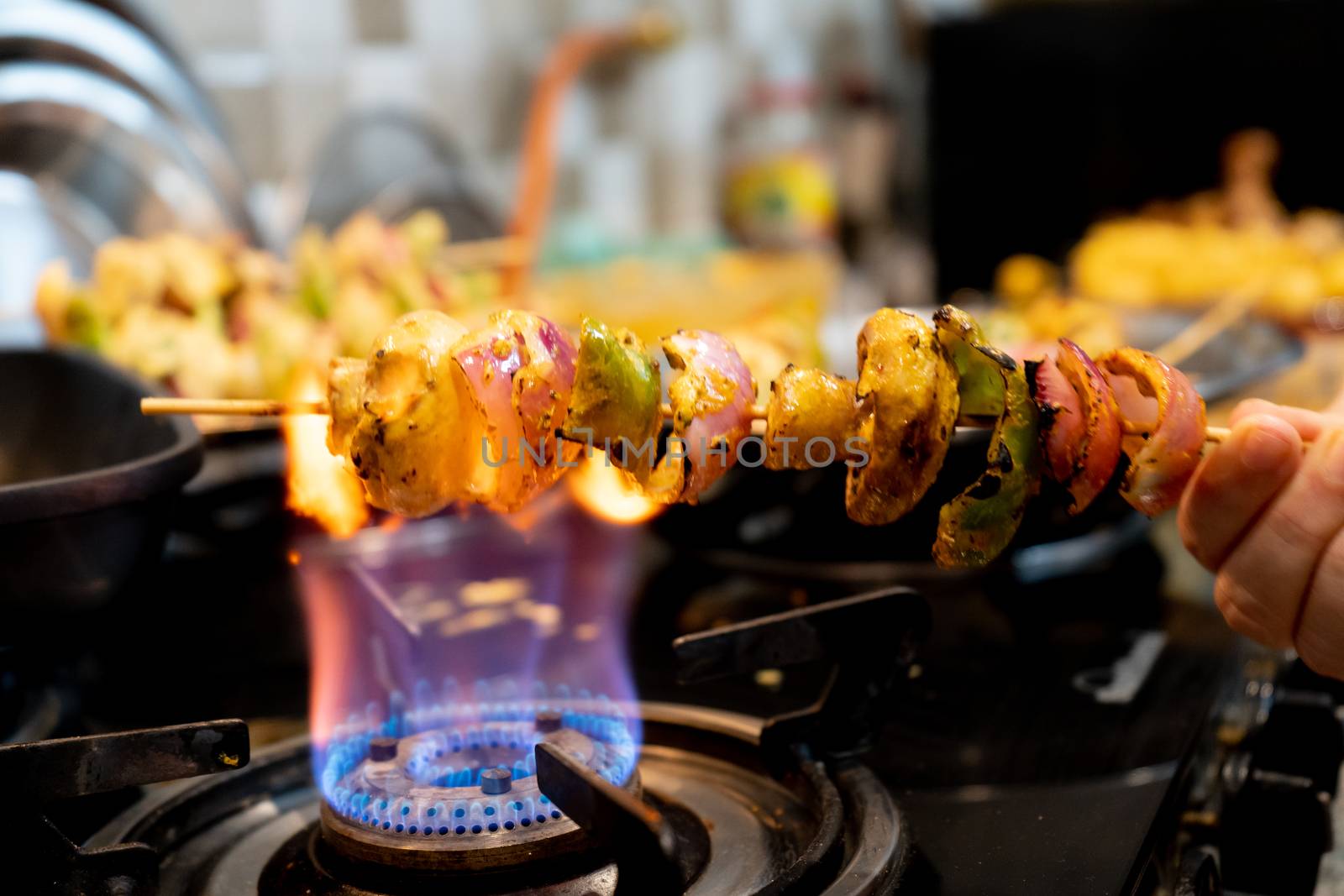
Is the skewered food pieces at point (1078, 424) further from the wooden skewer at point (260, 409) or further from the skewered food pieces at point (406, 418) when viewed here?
→ the skewered food pieces at point (406, 418)

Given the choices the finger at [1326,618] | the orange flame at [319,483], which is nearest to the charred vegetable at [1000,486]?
the finger at [1326,618]

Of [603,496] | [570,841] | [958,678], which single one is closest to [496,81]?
[603,496]

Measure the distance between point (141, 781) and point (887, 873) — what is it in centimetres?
55

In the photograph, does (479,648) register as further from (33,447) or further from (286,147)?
(286,147)

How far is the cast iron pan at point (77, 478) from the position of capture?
0.99 meters

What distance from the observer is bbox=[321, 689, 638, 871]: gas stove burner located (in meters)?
0.91

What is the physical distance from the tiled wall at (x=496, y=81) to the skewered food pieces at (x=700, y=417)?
2223mm

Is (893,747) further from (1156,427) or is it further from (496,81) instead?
(496,81)

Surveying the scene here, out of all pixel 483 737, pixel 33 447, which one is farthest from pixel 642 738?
pixel 33 447

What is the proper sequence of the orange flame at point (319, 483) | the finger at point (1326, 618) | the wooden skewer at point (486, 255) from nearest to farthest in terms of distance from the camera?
1. the finger at point (1326, 618)
2. the orange flame at point (319, 483)
3. the wooden skewer at point (486, 255)

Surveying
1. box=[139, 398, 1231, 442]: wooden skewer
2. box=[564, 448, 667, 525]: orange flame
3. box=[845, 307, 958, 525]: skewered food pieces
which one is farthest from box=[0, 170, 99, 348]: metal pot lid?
box=[845, 307, 958, 525]: skewered food pieces

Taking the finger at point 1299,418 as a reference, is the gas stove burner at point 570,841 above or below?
below

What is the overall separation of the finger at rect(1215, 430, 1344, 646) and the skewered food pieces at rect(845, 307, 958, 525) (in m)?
0.24

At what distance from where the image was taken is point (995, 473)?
37.2 inches
